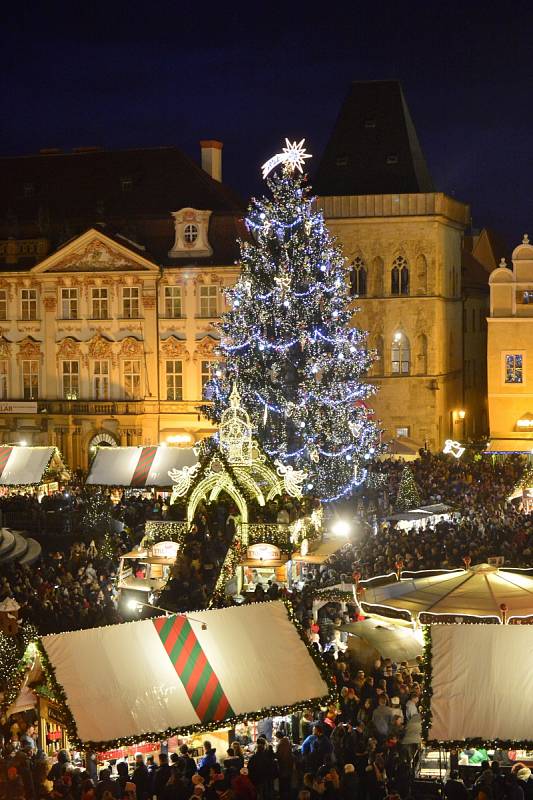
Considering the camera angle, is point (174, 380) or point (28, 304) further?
point (28, 304)

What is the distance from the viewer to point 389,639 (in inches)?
926

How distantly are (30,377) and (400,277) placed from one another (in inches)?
560

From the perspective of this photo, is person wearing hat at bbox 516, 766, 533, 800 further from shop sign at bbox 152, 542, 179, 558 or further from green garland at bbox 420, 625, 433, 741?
shop sign at bbox 152, 542, 179, 558

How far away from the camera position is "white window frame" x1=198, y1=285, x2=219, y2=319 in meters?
54.9

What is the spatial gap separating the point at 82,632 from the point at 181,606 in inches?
329

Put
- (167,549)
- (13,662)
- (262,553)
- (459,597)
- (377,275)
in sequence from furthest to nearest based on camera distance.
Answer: (377,275) < (167,549) < (262,553) < (459,597) < (13,662)

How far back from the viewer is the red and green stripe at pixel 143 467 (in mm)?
42553

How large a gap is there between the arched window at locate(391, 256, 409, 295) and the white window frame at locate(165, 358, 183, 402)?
8.41 m

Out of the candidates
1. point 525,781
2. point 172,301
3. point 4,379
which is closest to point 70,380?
point 4,379

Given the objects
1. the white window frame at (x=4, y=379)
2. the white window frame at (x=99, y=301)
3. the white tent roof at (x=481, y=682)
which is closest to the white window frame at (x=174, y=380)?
the white window frame at (x=99, y=301)

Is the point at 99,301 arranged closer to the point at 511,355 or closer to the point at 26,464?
the point at 26,464

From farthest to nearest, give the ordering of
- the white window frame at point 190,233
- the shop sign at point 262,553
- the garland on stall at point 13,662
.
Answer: the white window frame at point 190,233 < the shop sign at point 262,553 < the garland on stall at point 13,662

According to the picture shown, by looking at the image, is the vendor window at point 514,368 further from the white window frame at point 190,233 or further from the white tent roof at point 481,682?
the white tent roof at point 481,682

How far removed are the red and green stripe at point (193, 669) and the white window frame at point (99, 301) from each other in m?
35.9
